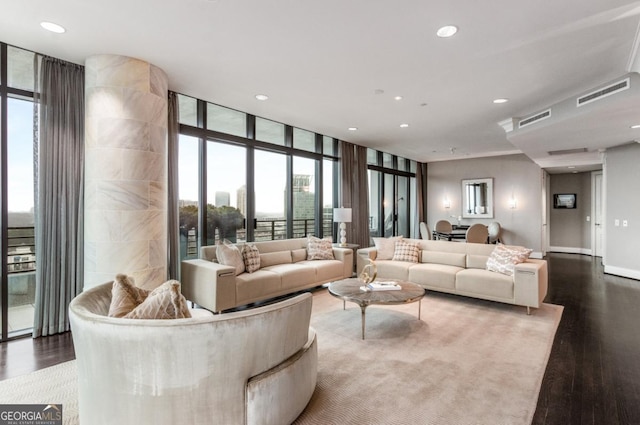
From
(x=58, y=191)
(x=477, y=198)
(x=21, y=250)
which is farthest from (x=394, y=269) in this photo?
(x=477, y=198)

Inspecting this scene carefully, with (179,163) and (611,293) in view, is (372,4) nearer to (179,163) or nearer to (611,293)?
(179,163)

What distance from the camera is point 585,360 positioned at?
9.41ft

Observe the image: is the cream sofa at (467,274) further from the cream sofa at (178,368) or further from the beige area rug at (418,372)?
the cream sofa at (178,368)

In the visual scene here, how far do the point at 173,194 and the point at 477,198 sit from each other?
8783mm

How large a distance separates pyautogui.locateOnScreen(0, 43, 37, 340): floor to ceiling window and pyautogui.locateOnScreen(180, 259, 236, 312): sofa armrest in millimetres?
1594

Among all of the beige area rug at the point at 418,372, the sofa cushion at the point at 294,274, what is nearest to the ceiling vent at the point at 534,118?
the beige area rug at the point at 418,372

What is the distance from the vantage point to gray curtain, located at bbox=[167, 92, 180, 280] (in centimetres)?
426

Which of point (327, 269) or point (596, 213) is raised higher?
point (596, 213)

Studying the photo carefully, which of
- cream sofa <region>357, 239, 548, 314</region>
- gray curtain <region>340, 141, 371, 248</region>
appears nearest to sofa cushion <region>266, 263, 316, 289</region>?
cream sofa <region>357, 239, 548, 314</region>

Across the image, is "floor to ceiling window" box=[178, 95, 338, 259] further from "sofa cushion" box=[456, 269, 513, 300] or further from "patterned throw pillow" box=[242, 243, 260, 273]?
"sofa cushion" box=[456, 269, 513, 300]

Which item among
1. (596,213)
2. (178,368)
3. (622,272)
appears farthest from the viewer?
(596,213)

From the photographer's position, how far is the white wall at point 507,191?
29.0ft

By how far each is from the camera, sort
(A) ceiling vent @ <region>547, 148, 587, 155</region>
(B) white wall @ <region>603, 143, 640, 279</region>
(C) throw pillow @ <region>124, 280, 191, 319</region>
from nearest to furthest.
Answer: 1. (C) throw pillow @ <region>124, 280, 191, 319</region>
2. (B) white wall @ <region>603, 143, 640, 279</region>
3. (A) ceiling vent @ <region>547, 148, 587, 155</region>

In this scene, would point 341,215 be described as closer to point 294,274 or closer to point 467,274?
point 294,274
